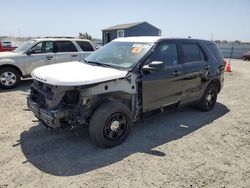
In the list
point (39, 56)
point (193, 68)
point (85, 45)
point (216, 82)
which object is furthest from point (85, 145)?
point (85, 45)

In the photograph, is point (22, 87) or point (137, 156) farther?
point (22, 87)

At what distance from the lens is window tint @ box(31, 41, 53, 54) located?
8.94 m

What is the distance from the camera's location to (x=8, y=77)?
27.7 ft

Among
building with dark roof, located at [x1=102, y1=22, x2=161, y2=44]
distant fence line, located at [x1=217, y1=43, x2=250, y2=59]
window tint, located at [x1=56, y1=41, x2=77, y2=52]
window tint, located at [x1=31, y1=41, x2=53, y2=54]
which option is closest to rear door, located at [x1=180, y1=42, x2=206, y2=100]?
window tint, located at [x1=56, y1=41, x2=77, y2=52]

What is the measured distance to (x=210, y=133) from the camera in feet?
16.7

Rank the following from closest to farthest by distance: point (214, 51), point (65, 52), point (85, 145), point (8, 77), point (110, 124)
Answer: point (110, 124) < point (85, 145) < point (214, 51) < point (8, 77) < point (65, 52)

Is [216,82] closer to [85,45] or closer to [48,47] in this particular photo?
[85,45]

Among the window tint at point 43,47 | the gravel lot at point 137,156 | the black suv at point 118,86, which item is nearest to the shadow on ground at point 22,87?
the window tint at point 43,47

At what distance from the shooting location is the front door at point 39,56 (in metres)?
8.79

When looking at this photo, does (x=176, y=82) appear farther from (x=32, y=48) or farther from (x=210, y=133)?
(x=32, y=48)

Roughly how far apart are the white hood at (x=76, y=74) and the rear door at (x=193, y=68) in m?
1.75

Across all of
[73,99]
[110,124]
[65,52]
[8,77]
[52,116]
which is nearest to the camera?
[52,116]

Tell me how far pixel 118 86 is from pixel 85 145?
3.89 feet

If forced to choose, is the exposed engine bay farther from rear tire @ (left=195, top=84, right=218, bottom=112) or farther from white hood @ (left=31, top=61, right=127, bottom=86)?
rear tire @ (left=195, top=84, right=218, bottom=112)
